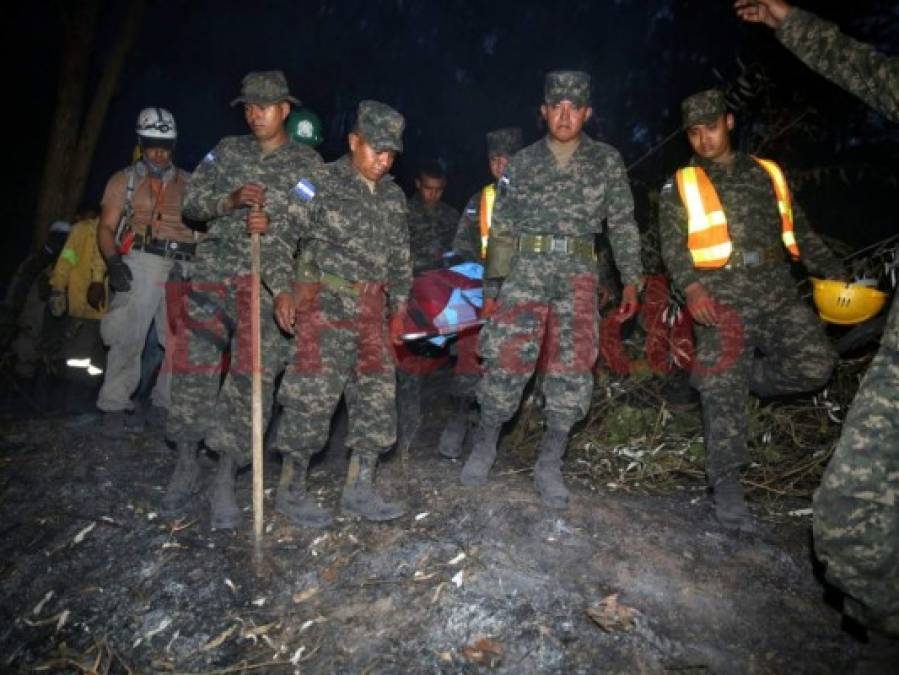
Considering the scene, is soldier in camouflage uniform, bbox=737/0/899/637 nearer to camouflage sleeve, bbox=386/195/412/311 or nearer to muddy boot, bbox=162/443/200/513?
camouflage sleeve, bbox=386/195/412/311

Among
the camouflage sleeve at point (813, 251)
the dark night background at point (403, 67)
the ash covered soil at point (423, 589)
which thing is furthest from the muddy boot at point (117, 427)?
the dark night background at point (403, 67)

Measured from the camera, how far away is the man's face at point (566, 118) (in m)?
3.61

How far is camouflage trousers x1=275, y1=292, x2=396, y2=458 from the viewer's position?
10.8 feet

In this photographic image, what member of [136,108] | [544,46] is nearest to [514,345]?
[544,46]

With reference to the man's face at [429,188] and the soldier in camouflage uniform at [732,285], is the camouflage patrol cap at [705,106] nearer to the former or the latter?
the soldier in camouflage uniform at [732,285]

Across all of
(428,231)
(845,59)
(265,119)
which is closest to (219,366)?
(265,119)

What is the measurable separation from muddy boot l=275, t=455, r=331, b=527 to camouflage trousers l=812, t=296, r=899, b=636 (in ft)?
7.66

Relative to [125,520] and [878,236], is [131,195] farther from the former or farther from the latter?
[878,236]

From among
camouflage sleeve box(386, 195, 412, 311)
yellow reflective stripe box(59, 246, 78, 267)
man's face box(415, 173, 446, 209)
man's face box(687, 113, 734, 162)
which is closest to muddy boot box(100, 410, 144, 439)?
yellow reflective stripe box(59, 246, 78, 267)

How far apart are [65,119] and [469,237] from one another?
5.45 metres

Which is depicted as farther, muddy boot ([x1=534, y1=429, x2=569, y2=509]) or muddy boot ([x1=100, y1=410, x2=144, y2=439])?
muddy boot ([x1=100, y1=410, x2=144, y2=439])

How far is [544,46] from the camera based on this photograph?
11469mm

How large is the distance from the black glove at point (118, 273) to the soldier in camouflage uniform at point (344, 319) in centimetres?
174

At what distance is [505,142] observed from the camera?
5.36 meters
